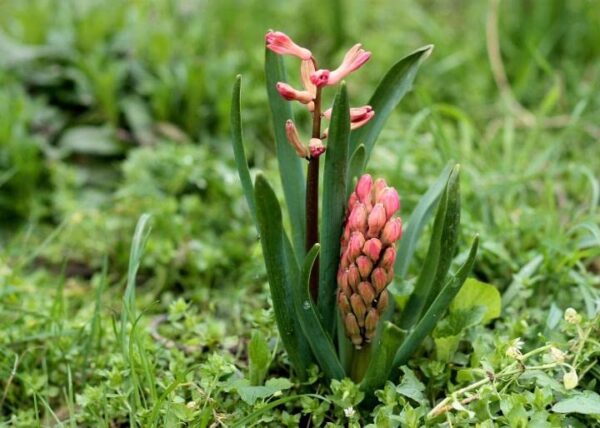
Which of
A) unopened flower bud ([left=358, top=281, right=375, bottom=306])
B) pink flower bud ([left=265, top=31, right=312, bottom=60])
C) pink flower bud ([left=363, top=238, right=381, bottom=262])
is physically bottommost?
unopened flower bud ([left=358, top=281, right=375, bottom=306])

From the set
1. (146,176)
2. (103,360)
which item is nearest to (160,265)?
(146,176)

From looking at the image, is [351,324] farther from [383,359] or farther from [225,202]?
[225,202]

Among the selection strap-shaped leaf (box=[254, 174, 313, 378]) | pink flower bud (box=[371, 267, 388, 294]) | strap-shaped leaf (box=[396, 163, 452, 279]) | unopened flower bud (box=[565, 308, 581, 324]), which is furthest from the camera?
strap-shaped leaf (box=[396, 163, 452, 279])

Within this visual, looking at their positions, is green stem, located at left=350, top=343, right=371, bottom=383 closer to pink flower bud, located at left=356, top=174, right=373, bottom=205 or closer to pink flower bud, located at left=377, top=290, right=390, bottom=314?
pink flower bud, located at left=377, top=290, right=390, bottom=314

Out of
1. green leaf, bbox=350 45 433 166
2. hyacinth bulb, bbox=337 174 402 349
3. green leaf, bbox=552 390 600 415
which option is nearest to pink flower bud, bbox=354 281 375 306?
hyacinth bulb, bbox=337 174 402 349

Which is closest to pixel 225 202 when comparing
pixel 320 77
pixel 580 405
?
pixel 320 77

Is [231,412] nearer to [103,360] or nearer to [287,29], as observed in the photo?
[103,360]

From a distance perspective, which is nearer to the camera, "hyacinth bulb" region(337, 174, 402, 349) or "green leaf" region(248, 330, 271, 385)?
"hyacinth bulb" region(337, 174, 402, 349)
